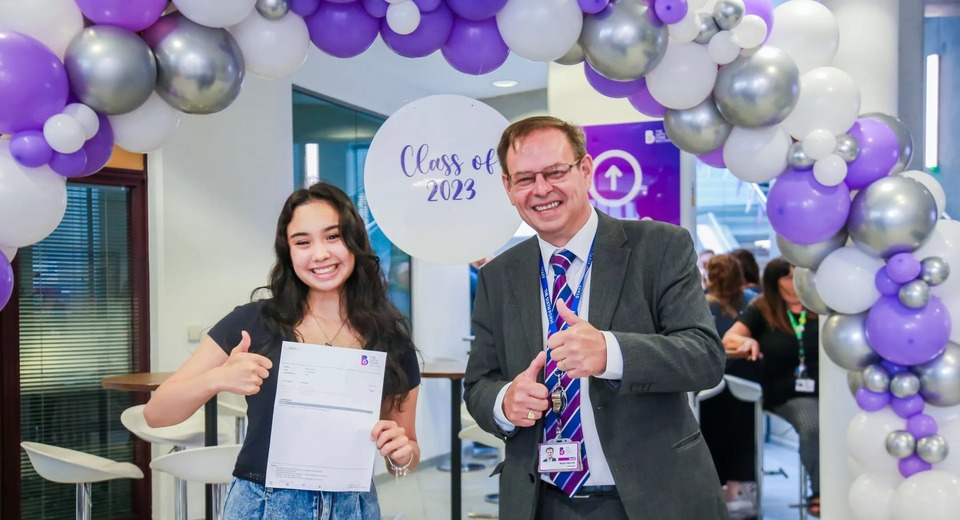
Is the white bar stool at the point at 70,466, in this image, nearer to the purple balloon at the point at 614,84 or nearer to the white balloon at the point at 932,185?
the purple balloon at the point at 614,84

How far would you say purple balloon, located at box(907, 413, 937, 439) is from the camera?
2176 mm

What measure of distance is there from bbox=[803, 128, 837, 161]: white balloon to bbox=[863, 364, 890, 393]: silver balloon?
591mm

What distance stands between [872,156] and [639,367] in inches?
35.7

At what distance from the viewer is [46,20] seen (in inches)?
69.9

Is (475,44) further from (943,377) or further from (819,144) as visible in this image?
(943,377)

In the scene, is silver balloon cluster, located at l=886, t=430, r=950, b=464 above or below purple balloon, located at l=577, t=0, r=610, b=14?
below

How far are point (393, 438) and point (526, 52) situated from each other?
38.9 inches

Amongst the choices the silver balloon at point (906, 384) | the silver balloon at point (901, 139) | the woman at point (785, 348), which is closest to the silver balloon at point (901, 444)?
the silver balloon at point (906, 384)

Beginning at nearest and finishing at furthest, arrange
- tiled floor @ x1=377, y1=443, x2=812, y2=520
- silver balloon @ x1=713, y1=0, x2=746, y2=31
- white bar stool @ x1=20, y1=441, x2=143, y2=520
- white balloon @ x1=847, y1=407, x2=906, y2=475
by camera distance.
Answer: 1. silver balloon @ x1=713, y1=0, x2=746, y2=31
2. white balloon @ x1=847, y1=407, x2=906, y2=475
3. white bar stool @ x1=20, y1=441, x2=143, y2=520
4. tiled floor @ x1=377, y1=443, x2=812, y2=520

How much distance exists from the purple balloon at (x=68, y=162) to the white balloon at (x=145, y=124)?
0.10 meters

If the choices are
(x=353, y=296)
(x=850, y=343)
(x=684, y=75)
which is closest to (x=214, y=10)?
(x=353, y=296)

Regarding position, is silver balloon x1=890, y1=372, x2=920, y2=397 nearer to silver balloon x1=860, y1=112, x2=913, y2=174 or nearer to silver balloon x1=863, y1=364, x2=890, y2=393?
silver balloon x1=863, y1=364, x2=890, y2=393

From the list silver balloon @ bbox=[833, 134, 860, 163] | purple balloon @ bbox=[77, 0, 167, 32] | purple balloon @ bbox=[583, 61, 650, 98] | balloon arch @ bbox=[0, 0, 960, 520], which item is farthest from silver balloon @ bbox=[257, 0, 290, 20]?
silver balloon @ bbox=[833, 134, 860, 163]

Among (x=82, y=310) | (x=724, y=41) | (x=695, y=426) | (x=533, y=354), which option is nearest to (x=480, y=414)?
(x=533, y=354)
